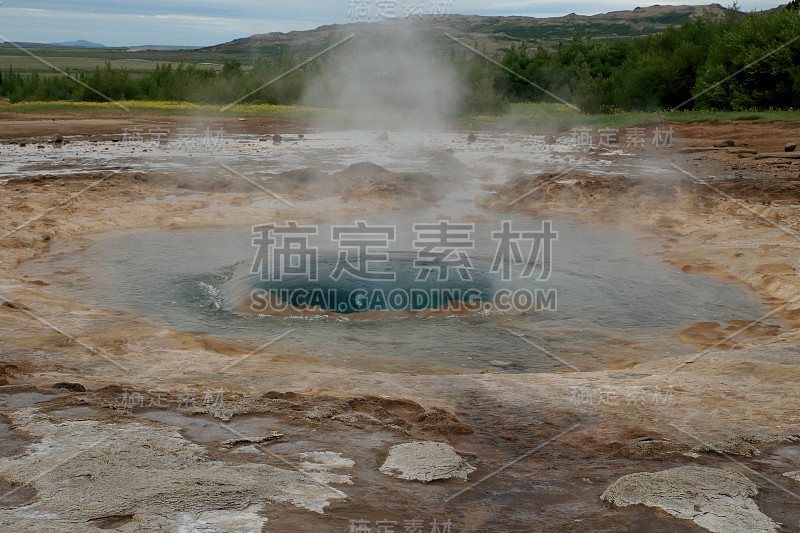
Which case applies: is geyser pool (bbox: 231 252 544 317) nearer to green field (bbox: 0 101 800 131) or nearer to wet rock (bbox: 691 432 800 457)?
wet rock (bbox: 691 432 800 457)

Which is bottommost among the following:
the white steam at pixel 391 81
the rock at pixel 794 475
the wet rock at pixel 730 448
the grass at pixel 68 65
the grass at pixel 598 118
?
the wet rock at pixel 730 448

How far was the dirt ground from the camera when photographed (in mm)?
2938

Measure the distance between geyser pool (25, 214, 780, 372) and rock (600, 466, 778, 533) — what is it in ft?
8.13

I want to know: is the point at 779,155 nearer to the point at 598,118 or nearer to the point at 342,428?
the point at 598,118

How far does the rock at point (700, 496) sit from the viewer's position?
2902 mm

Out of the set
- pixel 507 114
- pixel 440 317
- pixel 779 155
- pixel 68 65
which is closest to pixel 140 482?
pixel 440 317

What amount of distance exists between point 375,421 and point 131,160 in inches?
593

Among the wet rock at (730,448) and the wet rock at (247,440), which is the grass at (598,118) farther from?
the wet rock at (247,440)

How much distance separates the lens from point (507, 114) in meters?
34.0

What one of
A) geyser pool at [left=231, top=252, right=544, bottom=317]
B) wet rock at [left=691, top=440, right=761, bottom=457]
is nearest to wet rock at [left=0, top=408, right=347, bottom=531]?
wet rock at [left=691, top=440, right=761, bottom=457]

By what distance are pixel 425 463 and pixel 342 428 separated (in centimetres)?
62

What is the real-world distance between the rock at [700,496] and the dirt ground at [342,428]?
0.21 feet

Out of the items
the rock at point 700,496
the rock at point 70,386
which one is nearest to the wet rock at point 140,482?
the rock at point 70,386

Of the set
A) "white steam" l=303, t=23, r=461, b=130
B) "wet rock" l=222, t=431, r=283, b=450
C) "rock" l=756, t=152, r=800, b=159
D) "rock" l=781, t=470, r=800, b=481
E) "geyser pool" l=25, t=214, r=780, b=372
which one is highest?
"white steam" l=303, t=23, r=461, b=130
